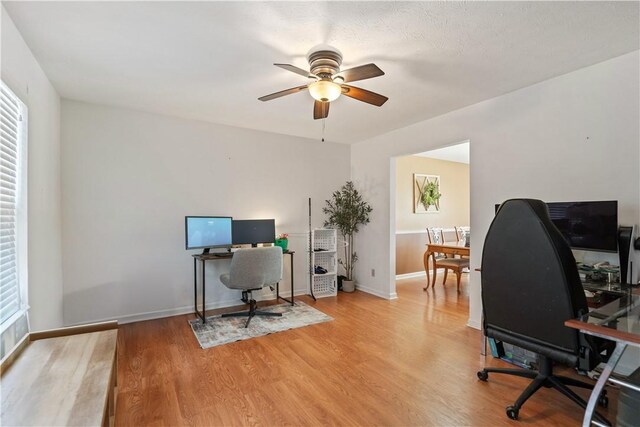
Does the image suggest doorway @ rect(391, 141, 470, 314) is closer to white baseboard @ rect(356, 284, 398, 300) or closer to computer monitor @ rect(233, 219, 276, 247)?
white baseboard @ rect(356, 284, 398, 300)

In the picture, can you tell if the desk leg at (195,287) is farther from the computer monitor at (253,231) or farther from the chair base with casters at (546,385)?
the chair base with casters at (546,385)

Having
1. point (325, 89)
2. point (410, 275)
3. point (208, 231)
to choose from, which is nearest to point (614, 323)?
point (325, 89)

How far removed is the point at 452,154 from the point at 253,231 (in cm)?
432

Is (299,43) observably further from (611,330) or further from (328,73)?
(611,330)

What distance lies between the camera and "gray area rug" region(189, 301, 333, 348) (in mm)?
3068

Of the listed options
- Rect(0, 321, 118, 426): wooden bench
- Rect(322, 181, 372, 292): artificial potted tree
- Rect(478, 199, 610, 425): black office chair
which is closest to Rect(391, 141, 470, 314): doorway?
Rect(322, 181, 372, 292): artificial potted tree

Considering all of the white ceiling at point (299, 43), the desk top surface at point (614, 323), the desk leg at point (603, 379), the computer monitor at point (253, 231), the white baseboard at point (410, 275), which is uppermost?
the white ceiling at point (299, 43)

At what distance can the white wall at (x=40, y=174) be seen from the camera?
193cm

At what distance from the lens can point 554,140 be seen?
268 centimetres

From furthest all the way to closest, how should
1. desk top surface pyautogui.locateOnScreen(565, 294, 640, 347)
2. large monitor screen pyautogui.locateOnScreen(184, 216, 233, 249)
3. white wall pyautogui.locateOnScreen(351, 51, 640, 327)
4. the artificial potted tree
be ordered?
1. the artificial potted tree
2. large monitor screen pyautogui.locateOnScreen(184, 216, 233, 249)
3. white wall pyautogui.locateOnScreen(351, 51, 640, 327)
4. desk top surface pyautogui.locateOnScreen(565, 294, 640, 347)

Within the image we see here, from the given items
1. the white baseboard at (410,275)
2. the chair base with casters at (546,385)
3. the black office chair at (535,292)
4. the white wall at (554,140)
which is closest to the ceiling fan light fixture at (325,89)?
the black office chair at (535,292)

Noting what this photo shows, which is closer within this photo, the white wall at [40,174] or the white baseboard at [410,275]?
the white wall at [40,174]

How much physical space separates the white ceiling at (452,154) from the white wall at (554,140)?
1851mm

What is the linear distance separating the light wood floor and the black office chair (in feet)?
0.93
